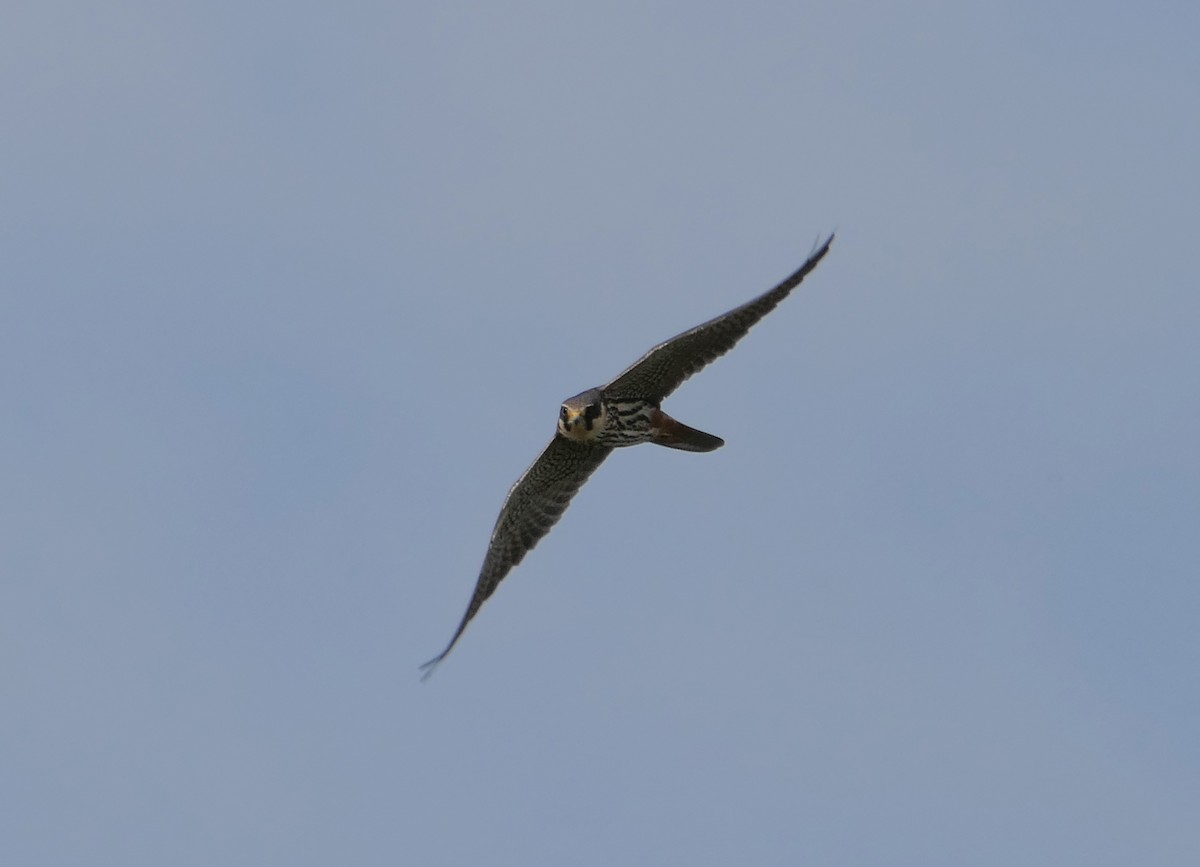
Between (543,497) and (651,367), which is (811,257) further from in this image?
(543,497)

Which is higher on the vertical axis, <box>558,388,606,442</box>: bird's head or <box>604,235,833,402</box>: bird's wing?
<box>604,235,833,402</box>: bird's wing

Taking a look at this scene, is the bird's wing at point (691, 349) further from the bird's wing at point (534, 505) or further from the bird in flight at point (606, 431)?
the bird's wing at point (534, 505)

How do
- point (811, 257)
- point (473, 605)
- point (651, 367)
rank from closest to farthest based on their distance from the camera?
point (811, 257) < point (651, 367) < point (473, 605)

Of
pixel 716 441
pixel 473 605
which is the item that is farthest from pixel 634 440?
pixel 473 605

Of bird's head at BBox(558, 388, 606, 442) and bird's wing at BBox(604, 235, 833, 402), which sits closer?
bird's wing at BBox(604, 235, 833, 402)

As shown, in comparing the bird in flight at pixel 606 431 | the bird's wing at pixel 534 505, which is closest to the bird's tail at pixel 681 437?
the bird in flight at pixel 606 431

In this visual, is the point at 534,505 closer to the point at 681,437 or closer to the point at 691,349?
the point at 681,437

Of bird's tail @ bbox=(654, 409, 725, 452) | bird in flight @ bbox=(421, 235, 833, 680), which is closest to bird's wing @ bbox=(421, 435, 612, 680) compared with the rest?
bird in flight @ bbox=(421, 235, 833, 680)

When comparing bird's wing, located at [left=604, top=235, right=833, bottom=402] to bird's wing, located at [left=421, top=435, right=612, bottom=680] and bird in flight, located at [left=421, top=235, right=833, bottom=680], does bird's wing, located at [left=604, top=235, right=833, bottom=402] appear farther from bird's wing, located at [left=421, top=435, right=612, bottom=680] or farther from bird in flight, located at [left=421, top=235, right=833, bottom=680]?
bird's wing, located at [left=421, top=435, right=612, bottom=680]
